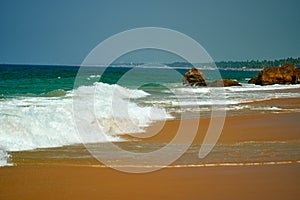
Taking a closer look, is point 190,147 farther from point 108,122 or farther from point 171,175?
point 108,122

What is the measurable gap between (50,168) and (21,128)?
2950 millimetres

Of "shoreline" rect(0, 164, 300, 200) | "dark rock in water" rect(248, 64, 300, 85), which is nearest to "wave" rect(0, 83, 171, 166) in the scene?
"shoreline" rect(0, 164, 300, 200)

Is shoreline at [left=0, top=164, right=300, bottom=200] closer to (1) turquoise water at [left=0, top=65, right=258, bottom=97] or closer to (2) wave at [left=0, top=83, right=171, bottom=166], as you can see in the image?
(2) wave at [left=0, top=83, right=171, bottom=166]

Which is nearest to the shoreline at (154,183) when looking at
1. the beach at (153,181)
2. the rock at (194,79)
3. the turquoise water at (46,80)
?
the beach at (153,181)

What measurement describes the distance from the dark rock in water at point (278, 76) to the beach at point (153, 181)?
44461mm

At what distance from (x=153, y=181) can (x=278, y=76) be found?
47.1m

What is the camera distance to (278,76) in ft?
169

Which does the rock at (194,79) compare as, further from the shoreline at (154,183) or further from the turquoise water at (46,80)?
the shoreline at (154,183)

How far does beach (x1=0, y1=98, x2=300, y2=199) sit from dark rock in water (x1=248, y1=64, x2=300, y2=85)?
44.5m

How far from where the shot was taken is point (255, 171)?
7.46 meters

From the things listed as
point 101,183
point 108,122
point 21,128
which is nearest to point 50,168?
point 101,183

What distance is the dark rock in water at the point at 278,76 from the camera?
51.2 metres

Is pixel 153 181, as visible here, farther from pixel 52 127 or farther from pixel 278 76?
pixel 278 76

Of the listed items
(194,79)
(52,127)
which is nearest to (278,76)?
(194,79)
